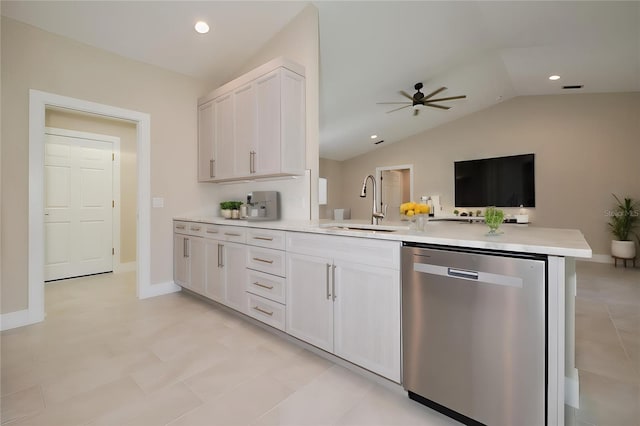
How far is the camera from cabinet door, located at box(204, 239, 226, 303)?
9.03 ft

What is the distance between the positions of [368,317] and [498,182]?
464 cm

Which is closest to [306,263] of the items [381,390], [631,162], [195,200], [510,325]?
[381,390]

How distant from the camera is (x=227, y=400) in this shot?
154 cm

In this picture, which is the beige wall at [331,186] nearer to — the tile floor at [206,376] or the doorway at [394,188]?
the doorway at [394,188]

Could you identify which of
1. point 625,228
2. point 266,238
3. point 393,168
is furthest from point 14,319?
point 625,228

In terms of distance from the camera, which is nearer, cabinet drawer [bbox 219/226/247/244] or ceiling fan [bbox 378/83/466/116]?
cabinet drawer [bbox 219/226/247/244]

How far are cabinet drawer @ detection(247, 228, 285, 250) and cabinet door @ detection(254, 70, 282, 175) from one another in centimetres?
66

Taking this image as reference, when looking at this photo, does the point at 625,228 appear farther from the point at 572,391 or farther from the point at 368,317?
the point at 368,317

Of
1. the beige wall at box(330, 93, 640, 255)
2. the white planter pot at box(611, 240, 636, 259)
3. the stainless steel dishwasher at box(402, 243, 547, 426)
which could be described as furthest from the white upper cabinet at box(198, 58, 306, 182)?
the white planter pot at box(611, 240, 636, 259)

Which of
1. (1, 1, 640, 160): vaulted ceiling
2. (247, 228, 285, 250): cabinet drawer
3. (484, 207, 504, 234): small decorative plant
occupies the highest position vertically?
(1, 1, 640, 160): vaulted ceiling

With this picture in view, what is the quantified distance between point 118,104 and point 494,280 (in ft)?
12.4

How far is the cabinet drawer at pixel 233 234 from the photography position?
251cm

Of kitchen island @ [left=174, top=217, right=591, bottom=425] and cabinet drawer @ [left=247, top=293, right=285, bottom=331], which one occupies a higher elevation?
kitchen island @ [left=174, top=217, right=591, bottom=425]

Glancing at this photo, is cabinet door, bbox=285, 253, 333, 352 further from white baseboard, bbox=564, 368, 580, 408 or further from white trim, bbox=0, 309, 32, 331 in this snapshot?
white trim, bbox=0, 309, 32, 331
